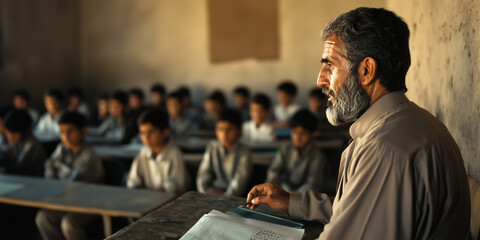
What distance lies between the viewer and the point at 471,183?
127 centimetres

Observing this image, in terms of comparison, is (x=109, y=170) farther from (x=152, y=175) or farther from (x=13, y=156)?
(x=13, y=156)

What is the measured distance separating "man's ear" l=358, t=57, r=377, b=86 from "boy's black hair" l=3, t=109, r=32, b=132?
3.19 meters

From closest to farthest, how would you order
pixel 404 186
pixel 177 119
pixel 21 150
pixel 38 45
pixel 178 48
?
pixel 404 186, pixel 21 150, pixel 177 119, pixel 38 45, pixel 178 48

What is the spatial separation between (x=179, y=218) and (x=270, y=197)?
29 centimetres

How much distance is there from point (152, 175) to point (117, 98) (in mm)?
2785

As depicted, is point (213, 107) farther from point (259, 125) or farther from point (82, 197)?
point (82, 197)

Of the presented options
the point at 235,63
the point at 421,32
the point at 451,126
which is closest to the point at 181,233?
the point at 451,126

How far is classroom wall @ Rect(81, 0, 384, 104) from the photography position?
6.46 metres

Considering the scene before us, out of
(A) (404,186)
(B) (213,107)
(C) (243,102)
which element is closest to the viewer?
(A) (404,186)

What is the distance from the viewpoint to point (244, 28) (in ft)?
21.7

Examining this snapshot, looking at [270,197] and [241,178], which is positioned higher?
[270,197]

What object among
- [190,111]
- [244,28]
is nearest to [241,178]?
[190,111]

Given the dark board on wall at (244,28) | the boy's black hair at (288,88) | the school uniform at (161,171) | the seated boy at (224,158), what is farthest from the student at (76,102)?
the seated boy at (224,158)

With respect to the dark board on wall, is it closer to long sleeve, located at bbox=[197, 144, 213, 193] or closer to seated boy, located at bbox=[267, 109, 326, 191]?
seated boy, located at bbox=[267, 109, 326, 191]
